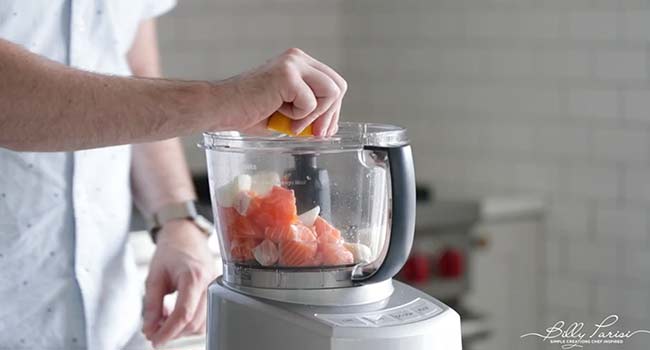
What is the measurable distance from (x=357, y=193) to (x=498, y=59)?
1.98 metres

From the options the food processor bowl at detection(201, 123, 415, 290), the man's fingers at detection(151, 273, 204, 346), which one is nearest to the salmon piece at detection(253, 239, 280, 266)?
the food processor bowl at detection(201, 123, 415, 290)

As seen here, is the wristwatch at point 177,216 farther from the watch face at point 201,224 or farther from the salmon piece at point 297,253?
the salmon piece at point 297,253

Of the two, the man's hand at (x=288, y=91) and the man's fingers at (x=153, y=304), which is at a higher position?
the man's hand at (x=288, y=91)

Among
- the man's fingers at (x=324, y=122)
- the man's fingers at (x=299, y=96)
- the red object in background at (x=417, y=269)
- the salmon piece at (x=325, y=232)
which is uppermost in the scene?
the man's fingers at (x=299, y=96)

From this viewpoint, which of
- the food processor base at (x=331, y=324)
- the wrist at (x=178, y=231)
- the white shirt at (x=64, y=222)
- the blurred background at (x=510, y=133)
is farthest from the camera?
the blurred background at (x=510, y=133)

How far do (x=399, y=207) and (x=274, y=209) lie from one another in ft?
0.35

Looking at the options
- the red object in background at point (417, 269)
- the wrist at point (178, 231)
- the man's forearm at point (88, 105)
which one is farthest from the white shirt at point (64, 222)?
the red object in background at point (417, 269)

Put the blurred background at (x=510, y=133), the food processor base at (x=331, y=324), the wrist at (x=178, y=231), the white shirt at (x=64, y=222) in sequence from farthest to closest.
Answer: the blurred background at (x=510, y=133)
the wrist at (x=178, y=231)
the white shirt at (x=64, y=222)
the food processor base at (x=331, y=324)

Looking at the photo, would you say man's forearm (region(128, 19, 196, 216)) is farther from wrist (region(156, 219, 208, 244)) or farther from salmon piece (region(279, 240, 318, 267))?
salmon piece (region(279, 240, 318, 267))

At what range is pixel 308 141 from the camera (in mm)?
974

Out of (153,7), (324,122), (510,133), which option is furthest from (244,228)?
(510,133)

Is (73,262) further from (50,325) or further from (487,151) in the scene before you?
(487,151)

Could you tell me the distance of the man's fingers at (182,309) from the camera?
1.27 meters

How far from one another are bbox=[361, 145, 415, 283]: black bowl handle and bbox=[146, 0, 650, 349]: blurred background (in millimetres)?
1734
